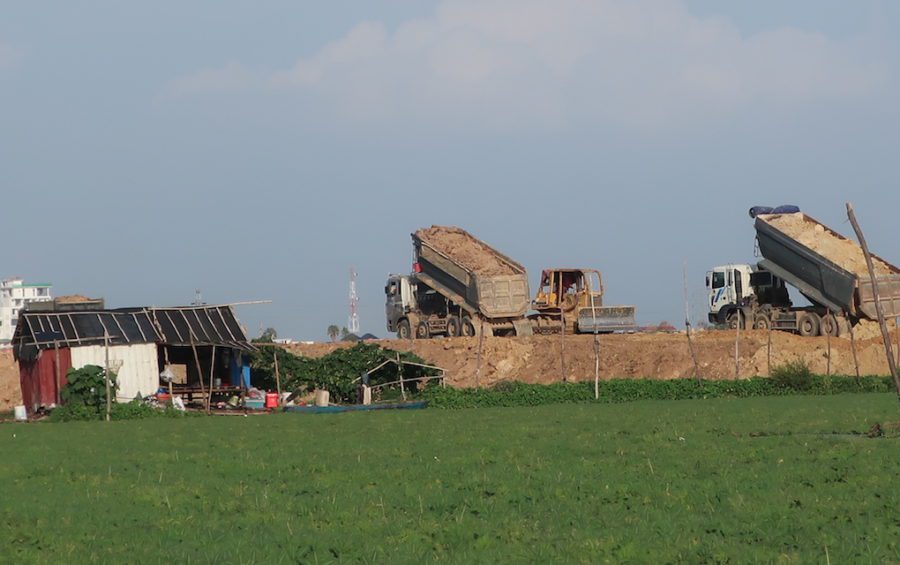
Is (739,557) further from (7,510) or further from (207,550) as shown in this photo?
(7,510)

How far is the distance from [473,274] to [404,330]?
681cm

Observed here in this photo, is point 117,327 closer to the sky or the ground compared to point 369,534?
closer to the sky

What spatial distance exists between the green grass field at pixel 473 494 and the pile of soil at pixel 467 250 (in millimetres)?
22664

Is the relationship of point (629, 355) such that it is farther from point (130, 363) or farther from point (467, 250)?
point (130, 363)

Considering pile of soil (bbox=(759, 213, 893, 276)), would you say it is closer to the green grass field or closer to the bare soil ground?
the bare soil ground

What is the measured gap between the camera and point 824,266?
1845 inches

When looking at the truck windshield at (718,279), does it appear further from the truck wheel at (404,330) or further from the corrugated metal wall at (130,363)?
the corrugated metal wall at (130,363)

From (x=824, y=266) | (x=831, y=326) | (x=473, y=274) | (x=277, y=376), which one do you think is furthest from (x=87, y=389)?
(x=831, y=326)

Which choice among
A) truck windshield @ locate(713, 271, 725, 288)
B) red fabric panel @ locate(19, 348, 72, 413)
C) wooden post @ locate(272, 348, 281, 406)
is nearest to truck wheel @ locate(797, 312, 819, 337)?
truck windshield @ locate(713, 271, 725, 288)

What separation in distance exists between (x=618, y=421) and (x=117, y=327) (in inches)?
784

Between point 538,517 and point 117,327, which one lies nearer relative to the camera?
point 538,517

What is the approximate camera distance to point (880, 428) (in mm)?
25953

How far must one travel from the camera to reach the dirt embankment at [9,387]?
55294mm

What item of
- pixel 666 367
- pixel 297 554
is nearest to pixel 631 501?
pixel 297 554
